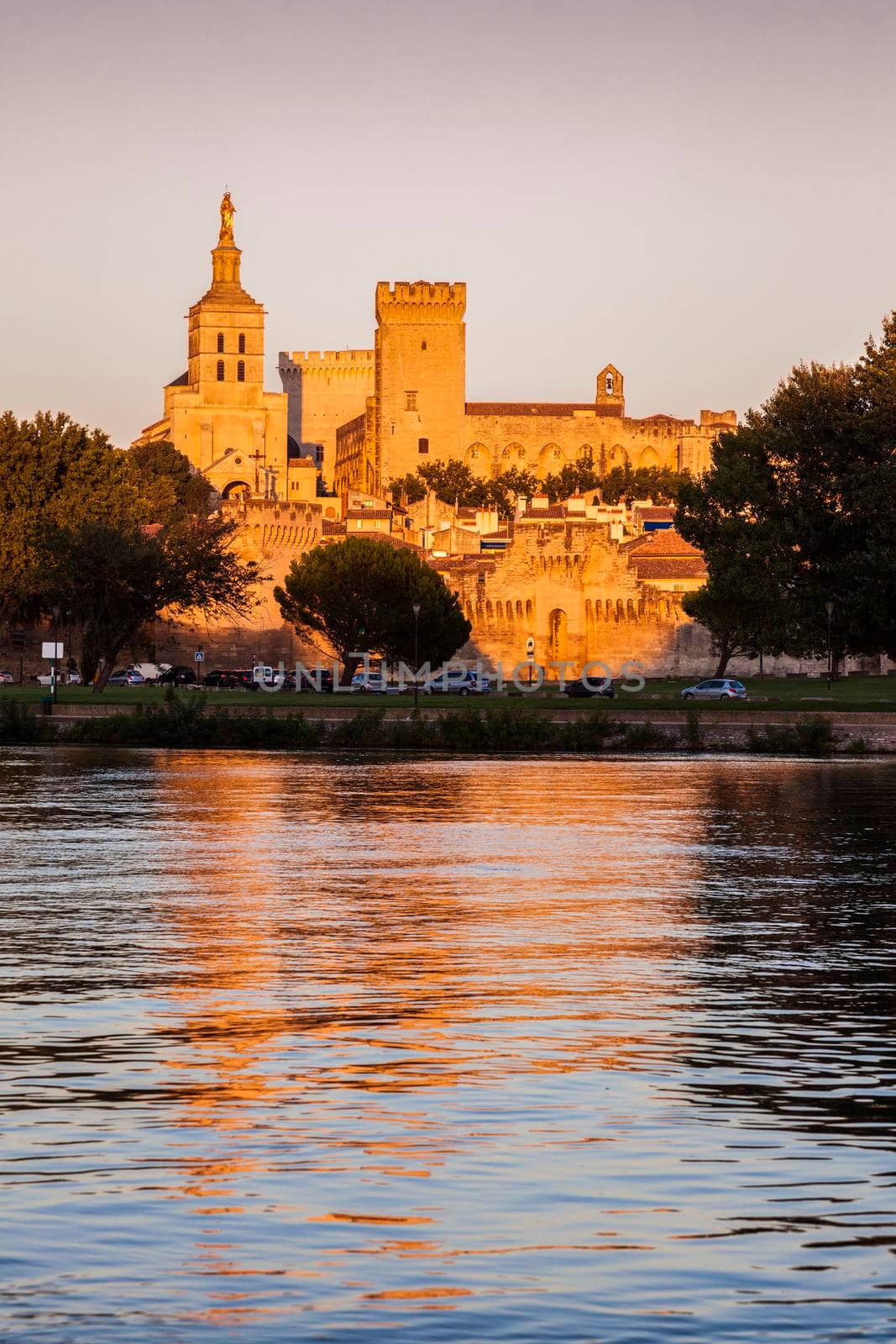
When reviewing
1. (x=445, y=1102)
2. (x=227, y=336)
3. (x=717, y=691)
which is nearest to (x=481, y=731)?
(x=717, y=691)

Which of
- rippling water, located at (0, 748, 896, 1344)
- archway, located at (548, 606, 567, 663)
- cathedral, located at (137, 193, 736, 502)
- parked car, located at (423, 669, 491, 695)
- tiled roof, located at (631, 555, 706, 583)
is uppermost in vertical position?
cathedral, located at (137, 193, 736, 502)

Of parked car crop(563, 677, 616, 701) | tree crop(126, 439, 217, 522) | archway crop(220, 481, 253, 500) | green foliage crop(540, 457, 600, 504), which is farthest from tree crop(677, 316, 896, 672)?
green foliage crop(540, 457, 600, 504)

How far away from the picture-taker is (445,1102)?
11.1 metres

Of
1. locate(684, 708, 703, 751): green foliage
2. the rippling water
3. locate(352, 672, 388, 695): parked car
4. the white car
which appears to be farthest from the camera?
the white car

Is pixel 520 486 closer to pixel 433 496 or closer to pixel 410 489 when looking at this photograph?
pixel 410 489

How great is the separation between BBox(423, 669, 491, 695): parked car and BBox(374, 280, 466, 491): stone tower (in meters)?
90.9

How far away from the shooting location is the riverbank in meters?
55.5

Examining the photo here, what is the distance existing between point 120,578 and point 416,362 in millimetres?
107327

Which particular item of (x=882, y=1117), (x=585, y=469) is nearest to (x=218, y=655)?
(x=585, y=469)

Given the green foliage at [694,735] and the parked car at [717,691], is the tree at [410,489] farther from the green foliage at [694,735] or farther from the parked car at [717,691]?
the green foliage at [694,735]

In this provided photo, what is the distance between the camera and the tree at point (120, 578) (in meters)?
76.2

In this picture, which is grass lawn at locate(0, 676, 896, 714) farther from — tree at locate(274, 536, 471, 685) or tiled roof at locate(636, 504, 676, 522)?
tiled roof at locate(636, 504, 676, 522)

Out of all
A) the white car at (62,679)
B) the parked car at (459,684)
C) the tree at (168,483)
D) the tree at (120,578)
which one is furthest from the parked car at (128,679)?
the parked car at (459,684)

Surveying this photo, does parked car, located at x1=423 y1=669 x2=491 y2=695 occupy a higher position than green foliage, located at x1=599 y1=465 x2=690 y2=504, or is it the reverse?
green foliage, located at x1=599 y1=465 x2=690 y2=504
